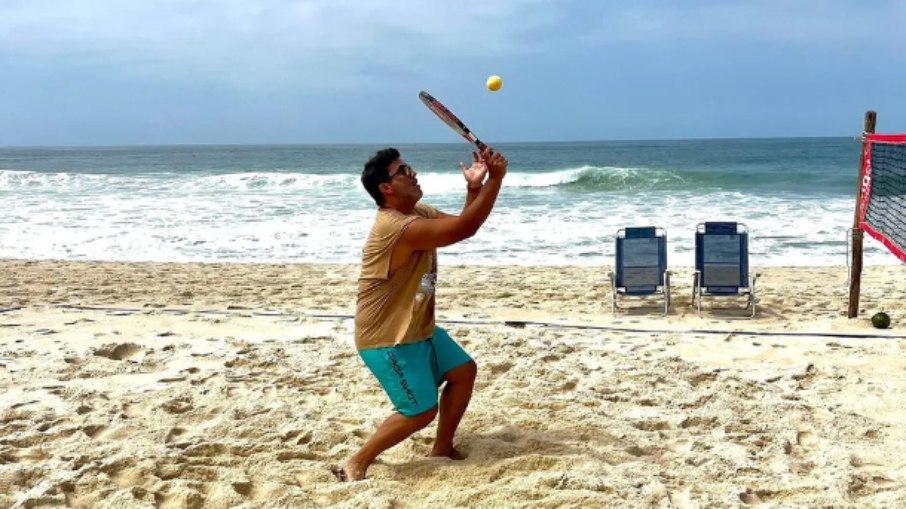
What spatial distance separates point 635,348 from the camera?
18.5ft

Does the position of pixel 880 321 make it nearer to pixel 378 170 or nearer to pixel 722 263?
pixel 722 263

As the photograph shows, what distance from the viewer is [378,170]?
3283 millimetres

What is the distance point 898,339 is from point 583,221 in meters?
10.0

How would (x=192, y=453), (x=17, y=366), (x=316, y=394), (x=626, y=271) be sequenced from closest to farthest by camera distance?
(x=192, y=453) → (x=316, y=394) → (x=17, y=366) → (x=626, y=271)

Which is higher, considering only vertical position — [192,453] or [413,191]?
[413,191]

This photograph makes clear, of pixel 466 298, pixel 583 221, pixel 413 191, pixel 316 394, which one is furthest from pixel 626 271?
pixel 583 221

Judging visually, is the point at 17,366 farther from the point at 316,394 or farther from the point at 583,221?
the point at 583,221

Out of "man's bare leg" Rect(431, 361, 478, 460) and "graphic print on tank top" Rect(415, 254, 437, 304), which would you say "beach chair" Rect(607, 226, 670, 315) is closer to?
"man's bare leg" Rect(431, 361, 478, 460)

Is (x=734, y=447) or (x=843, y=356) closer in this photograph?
Answer: (x=734, y=447)

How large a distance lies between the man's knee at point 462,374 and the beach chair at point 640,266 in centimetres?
418

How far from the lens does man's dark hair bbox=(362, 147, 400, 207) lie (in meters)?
3.28

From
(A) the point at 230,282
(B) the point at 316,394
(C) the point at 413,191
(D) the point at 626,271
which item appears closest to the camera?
(C) the point at 413,191

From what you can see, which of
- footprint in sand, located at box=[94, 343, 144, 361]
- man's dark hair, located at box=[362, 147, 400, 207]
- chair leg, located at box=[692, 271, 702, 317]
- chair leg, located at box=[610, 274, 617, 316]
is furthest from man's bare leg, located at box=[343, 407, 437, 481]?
chair leg, located at box=[692, 271, 702, 317]

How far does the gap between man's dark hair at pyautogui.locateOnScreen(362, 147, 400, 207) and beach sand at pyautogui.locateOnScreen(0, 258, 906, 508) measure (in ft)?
3.85
